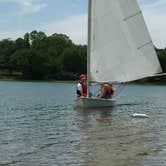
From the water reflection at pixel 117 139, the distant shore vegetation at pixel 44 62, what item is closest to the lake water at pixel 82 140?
the water reflection at pixel 117 139

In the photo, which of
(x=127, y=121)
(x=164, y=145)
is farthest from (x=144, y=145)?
(x=127, y=121)

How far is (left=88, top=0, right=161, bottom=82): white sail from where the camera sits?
112ft

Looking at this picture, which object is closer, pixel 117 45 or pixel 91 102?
pixel 91 102

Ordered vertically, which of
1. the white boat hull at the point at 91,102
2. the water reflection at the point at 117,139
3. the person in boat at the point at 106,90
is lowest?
the water reflection at the point at 117,139

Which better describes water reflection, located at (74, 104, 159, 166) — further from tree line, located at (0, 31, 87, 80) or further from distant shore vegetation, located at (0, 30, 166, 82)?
tree line, located at (0, 31, 87, 80)

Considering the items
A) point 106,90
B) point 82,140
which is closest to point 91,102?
point 106,90

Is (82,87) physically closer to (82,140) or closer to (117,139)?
(117,139)

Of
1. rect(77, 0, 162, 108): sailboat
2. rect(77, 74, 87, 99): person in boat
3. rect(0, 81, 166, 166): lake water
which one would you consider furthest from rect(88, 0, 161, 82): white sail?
rect(0, 81, 166, 166): lake water

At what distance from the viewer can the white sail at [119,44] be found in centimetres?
3409

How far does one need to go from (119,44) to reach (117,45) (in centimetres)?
16

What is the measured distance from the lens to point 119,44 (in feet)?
115

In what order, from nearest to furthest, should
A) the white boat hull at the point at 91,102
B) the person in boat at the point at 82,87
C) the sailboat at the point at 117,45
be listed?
the white boat hull at the point at 91,102
the sailboat at the point at 117,45
the person in boat at the point at 82,87

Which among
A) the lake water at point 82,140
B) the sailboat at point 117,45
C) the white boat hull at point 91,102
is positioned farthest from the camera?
the sailboat at point 117,45

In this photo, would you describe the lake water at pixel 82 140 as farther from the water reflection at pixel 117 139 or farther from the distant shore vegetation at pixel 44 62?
the distant shore vegetation at pixel 44 62
